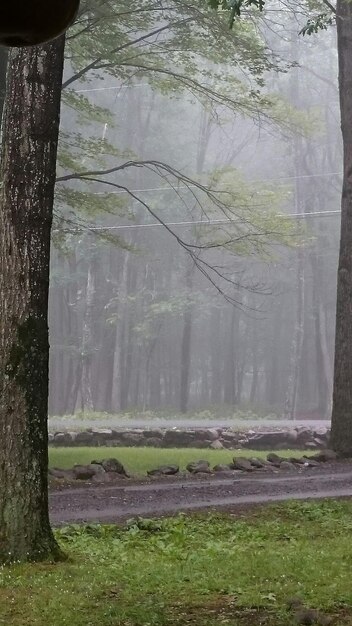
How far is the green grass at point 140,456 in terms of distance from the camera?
16.8 meters

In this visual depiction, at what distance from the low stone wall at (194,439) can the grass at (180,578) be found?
14.5 meters

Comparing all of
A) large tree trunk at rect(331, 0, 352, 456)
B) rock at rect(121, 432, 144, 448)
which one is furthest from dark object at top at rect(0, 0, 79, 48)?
rock at rect(121, 432, 144, 448)

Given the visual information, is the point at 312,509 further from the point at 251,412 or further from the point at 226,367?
the point at 226,367

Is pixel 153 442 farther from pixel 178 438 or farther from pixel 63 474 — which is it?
pixel 63 474

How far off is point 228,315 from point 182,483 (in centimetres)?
5479

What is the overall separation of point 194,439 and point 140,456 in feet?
17.7

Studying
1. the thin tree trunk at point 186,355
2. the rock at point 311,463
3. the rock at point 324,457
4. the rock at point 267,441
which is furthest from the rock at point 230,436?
the thin tree trunk at point 186,355

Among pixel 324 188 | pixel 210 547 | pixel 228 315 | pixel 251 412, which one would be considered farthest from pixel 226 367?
pixel 210 547

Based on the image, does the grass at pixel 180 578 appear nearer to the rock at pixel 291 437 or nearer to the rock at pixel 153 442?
the rock at pixel 153 442

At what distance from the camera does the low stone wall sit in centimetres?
2303

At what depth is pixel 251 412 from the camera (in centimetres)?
5622

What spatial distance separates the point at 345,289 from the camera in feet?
59.3

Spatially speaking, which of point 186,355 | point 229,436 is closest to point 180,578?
point 229,436

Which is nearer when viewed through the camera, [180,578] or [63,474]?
[180,578]
